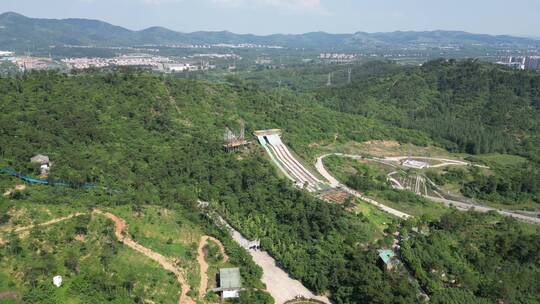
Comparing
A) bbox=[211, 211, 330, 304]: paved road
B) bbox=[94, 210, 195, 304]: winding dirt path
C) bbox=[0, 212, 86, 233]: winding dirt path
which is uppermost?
bbox=[0, 212, 86, 233]: winding dirt path

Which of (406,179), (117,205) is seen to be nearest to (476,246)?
(406,179)

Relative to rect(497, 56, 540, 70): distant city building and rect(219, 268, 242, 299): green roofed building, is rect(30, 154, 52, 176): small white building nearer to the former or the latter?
rect(219, 268, 242, 299): green roofed building

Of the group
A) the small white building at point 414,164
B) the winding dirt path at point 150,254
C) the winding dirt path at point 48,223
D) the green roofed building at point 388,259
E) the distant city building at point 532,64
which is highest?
the distant city building at point 532,64

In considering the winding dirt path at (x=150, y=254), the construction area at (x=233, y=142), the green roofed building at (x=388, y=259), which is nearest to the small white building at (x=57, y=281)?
the winding dirt path at (x=150, y=254)

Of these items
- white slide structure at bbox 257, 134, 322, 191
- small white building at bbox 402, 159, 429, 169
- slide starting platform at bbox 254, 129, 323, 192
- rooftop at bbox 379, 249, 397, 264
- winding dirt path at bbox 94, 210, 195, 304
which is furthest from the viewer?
small white building at bbox 402, 159, 429, 169

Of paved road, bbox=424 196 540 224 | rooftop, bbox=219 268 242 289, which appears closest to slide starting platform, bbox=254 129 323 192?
paved road, bbox=424 196 540 224

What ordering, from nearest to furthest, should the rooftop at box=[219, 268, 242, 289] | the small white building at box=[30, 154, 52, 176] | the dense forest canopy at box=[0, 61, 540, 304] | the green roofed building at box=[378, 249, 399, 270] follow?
the rooftop at box=[219, 268, 242, 289]
the green roofed building at box=[378, 249, 399, 270]
the dense forest canopy at box=[0, 61, 540, 304]
the small white building at box=[30, 154, 52, 176]

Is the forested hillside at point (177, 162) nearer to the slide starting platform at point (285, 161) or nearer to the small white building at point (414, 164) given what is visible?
the slide starting platform at point (285, 161)

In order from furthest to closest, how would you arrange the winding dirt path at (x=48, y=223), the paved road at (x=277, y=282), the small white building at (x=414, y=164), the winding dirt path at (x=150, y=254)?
the small white building at (x=414, y=164)
the paved road at (x=277, y=282)
the winding dirt path at (x=48, y=223)
the winding dirt path at (x=150, y=254)

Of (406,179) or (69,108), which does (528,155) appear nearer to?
(406,179)
